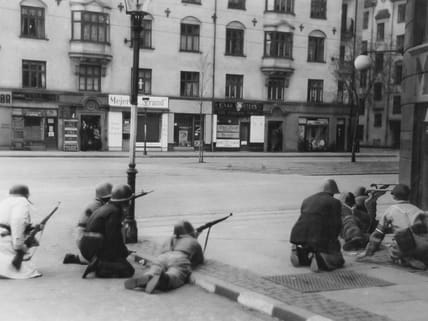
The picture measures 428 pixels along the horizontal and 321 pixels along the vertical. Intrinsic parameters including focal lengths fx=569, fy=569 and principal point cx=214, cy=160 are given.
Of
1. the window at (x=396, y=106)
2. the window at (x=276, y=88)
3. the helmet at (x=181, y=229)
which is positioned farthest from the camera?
the window at (x=396, y=106)

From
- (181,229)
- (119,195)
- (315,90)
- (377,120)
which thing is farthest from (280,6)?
(119,195)

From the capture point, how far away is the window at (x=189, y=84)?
144 ft

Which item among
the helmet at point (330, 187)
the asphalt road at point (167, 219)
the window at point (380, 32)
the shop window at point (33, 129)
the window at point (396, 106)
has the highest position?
the window at point (380, 32)

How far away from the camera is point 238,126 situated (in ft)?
152

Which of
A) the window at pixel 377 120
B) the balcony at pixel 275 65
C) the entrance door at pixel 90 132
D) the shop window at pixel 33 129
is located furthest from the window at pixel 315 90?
the shop window at pixel 33 129

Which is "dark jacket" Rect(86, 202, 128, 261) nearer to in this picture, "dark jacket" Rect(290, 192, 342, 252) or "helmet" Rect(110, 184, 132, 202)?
"helmet" Rect(110, 184, 132, 202)

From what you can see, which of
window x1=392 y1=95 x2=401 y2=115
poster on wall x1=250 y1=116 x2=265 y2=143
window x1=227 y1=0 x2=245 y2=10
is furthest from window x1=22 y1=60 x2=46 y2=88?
window x1=392 y1=95 x2=401 y2=115

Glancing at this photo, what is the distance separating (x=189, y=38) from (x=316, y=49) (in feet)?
38.9

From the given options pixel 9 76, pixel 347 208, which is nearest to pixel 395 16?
pixel 9 76

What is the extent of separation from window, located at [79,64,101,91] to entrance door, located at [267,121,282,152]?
14932 millimetres

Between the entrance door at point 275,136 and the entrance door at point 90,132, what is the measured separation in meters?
14.5

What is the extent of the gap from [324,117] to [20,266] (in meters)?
44.6

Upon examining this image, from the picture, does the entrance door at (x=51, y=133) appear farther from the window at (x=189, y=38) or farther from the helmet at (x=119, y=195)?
the helmet at (x=119, y=195)

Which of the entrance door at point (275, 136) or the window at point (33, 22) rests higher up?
the window at point (33, 22)
